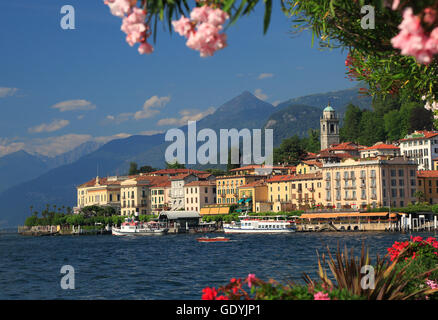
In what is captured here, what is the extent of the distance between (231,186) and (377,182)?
40637mm

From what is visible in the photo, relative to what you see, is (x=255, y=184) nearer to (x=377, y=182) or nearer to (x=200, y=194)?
(x=200, y=194)

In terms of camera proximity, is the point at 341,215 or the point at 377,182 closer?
the point at 377,182

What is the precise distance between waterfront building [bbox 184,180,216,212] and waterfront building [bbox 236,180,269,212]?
12556 millimetres

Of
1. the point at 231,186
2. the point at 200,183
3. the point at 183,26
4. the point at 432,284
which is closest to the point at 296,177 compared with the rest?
the point at 231,186

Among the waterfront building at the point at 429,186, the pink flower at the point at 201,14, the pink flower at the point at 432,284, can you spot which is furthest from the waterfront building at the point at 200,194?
the pink flower at the point at 201,14

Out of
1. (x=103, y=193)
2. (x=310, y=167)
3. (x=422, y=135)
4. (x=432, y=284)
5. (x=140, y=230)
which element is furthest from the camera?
(x=103, y=193)

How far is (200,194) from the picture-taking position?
152500 millimetres

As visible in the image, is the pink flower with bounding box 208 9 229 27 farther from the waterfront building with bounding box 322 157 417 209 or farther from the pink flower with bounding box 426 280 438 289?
the waterfront building with bounding box 322 157 417 209

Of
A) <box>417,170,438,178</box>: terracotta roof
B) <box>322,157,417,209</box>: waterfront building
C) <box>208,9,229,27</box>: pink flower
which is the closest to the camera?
<box>208,9,229,27</box>: pink flower

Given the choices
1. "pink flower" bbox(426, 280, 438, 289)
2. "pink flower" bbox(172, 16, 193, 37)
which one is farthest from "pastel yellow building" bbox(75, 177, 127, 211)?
"pink flower" bbox(172, 16, 193, 37)

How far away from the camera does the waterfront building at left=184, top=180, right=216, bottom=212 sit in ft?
500

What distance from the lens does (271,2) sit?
730 cm

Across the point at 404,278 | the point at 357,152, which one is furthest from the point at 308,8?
the point at 357,152
